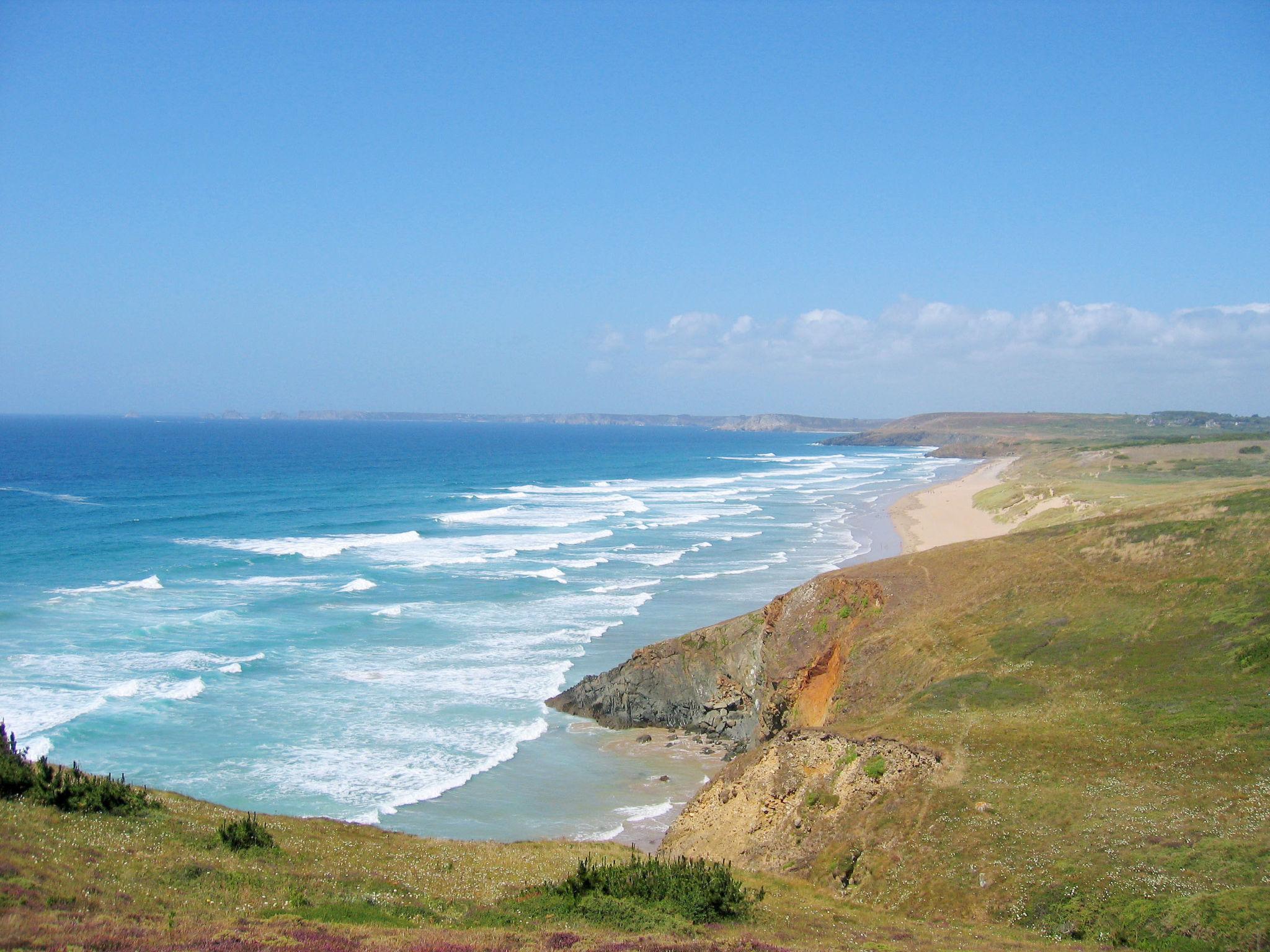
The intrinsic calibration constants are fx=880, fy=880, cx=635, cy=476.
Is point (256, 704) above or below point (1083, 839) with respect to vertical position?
below

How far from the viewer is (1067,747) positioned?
19.7 meters

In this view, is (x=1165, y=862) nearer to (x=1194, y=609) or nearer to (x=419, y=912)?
(x=419, y=912)

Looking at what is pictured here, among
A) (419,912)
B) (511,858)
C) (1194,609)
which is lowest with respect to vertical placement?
(511,858)

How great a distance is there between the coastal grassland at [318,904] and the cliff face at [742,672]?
13304 mm

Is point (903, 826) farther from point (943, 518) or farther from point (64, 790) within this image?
point (943, 518)

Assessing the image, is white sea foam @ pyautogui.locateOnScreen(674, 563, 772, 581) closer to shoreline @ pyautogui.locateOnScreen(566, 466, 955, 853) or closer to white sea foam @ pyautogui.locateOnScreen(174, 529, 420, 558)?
shoreline @ pyautogui.locateOnScreen(566, 466, 955, 853)

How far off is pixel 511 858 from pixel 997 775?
33.9ft

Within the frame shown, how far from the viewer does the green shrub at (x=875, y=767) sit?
1955 centimetres

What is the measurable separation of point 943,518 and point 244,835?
7388 centimetres

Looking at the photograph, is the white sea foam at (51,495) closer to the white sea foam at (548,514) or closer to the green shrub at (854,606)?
the white sea foam at (548,514)

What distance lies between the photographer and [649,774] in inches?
1110

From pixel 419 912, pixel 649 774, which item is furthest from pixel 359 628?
pixel 419 912

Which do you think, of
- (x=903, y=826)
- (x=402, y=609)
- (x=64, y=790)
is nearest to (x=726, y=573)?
(x=402, y=609)

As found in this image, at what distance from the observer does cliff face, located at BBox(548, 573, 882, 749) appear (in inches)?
1182
